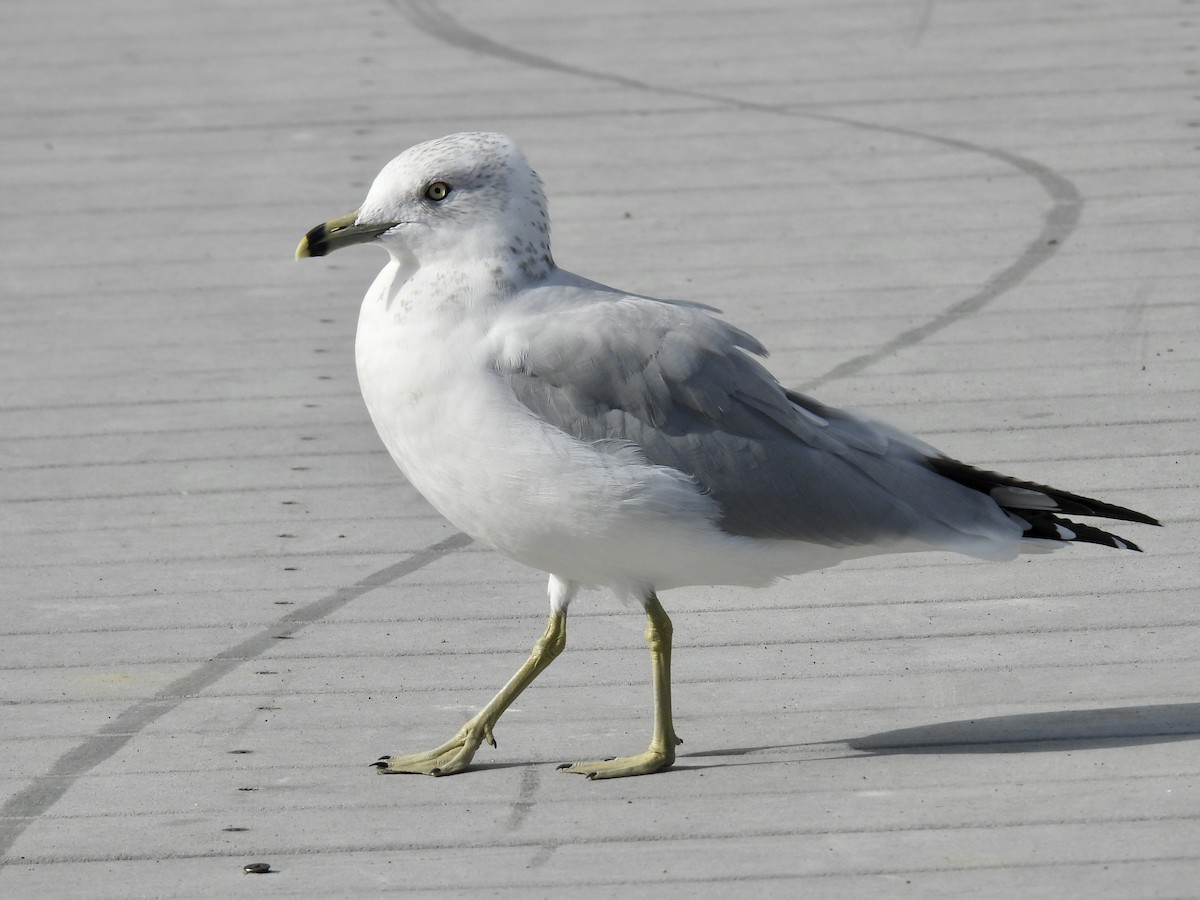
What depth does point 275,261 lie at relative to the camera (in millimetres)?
6086

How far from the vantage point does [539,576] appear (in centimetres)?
425

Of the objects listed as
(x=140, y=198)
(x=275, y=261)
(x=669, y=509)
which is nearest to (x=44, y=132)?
(x=140, y=198)

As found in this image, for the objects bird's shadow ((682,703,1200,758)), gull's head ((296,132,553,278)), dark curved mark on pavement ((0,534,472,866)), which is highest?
gull's head ((296,132,553,278))

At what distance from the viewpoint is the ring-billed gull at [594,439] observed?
10.7ft

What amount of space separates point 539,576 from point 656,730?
0.94m

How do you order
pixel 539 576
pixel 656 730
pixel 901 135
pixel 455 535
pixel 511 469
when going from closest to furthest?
pixel 511 469 < pixel 656 730 < pixel 539 576 < pixel 455 535 < pixel 901 135

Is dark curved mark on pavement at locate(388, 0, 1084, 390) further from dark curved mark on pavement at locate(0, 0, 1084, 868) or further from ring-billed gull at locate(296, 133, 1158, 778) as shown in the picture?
ring-billed gull at locate(296, 133, 1158, 778)

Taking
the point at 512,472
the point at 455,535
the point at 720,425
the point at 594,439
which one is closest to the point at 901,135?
the point at 455,535

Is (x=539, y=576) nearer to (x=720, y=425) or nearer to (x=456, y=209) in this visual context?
(x=720, y=425)

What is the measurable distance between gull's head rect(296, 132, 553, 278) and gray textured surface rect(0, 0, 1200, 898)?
874 millimetres

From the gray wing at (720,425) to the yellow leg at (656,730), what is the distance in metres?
0.22

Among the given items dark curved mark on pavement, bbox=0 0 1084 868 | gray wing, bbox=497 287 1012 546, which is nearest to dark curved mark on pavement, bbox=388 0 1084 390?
dark curved mark on pavement, bbox=0 0 1084 868

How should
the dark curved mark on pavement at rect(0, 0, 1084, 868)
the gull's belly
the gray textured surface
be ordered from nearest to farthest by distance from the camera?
the gray textured surface
the gull's belly
the dark curved mark on pavement at rect(0, 0, 1084, 868)

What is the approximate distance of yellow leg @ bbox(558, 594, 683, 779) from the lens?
3330 mm
